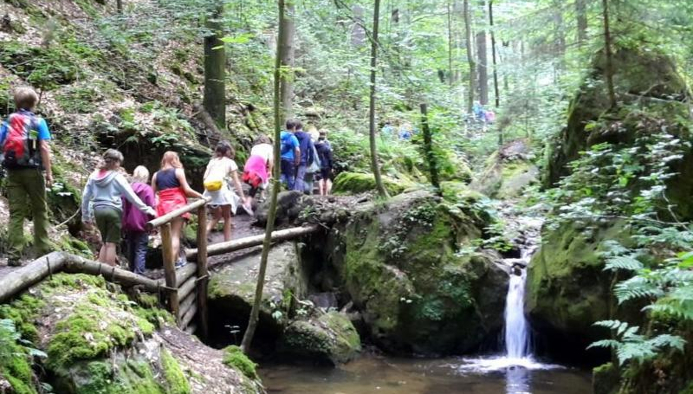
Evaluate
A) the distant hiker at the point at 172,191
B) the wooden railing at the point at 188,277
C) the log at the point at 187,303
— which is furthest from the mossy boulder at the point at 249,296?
the distant hiker at the point at 172,191

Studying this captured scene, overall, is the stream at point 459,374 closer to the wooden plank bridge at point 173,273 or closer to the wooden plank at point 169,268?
the wooden plank bridge at point 173,273

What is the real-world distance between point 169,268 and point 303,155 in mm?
5548

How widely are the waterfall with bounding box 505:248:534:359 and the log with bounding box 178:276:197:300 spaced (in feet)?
18.3

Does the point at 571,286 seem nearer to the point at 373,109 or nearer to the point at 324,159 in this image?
the point at 373,109

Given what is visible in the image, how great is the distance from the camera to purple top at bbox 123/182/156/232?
8.70 meters

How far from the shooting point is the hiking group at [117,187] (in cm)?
695

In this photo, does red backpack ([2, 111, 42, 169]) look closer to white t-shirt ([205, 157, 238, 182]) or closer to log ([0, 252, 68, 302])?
log ([0, 252, 68, 302])

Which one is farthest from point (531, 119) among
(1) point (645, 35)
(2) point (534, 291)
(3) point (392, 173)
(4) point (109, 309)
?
(4) point (109, 309)

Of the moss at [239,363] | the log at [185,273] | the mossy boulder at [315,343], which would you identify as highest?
the log at [185,273]

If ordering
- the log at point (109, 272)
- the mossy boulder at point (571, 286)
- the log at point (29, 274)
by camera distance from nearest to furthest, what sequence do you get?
the log at point (29, 274) < the log at point (109, 272) < the mossy boulder at point (571, 286)

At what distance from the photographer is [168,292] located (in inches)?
330

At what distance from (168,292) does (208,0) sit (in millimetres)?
6635

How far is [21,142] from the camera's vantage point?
6.87m

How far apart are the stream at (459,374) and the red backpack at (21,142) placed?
437 cm
